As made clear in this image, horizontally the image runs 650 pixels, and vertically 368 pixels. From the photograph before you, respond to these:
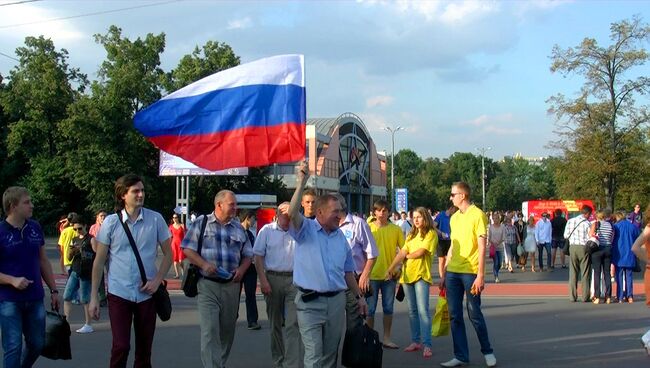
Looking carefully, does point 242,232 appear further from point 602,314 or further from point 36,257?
point 602,314

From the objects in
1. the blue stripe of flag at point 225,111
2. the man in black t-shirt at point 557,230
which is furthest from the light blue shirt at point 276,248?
the man in black t-shirt at point 557,230

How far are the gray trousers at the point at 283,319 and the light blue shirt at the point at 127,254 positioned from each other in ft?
5.62

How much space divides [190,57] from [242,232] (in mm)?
46404

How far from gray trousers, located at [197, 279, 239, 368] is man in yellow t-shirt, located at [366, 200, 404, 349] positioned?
271cm

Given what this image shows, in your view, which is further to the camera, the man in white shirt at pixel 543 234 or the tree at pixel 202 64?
the tree at pixel 202 64

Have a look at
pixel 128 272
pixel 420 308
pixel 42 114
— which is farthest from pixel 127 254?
pixel 42 114

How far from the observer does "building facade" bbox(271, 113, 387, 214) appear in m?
85.1

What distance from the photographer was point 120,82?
46406mm

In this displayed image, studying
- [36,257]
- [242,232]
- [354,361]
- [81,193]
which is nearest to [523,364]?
[354,361]

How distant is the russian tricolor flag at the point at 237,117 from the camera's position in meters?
7.60

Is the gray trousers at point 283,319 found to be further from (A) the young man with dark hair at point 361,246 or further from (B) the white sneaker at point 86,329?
(B) the white sneaker at point 86,329

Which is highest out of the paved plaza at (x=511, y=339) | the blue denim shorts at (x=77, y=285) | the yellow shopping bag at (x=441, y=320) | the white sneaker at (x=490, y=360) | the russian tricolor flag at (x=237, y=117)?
the russian tricolor flag at (x=237, y=117)

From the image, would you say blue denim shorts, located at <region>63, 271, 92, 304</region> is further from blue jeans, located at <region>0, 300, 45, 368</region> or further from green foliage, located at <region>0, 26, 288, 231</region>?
green foliage, located at <region>0, 26, 288, 231</region>

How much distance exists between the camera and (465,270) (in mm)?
8180
